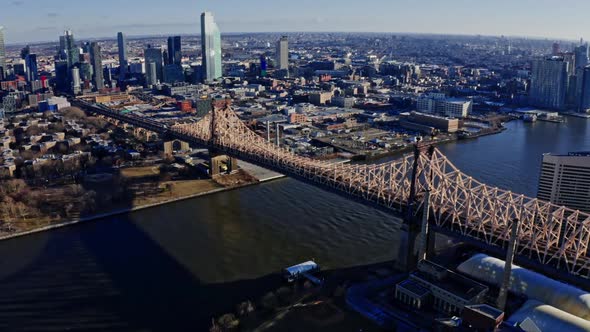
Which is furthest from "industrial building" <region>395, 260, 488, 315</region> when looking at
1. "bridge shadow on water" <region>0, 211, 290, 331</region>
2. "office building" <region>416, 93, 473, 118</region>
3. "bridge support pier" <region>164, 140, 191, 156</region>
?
"office building" <region>416, 93, 473, 118</region>

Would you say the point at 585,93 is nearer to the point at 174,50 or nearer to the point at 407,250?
the point at 407,250

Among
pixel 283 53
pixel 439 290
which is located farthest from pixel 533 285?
pixel 283 53

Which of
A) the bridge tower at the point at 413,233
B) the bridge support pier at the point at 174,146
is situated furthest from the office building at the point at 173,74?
the bridge tower at the point at 413,233

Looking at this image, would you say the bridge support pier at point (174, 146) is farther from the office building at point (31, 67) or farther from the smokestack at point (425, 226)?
the office building at point (31, 67)

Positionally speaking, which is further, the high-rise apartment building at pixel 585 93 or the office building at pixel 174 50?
the office building at pixel 174 50

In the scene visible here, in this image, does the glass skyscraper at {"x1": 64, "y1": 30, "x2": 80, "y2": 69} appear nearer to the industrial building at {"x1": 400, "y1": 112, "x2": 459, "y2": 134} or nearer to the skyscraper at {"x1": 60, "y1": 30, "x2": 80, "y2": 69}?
the skyscraper at {"x1": 60, "y1": 30, "x2": 80, "y2": 69}
